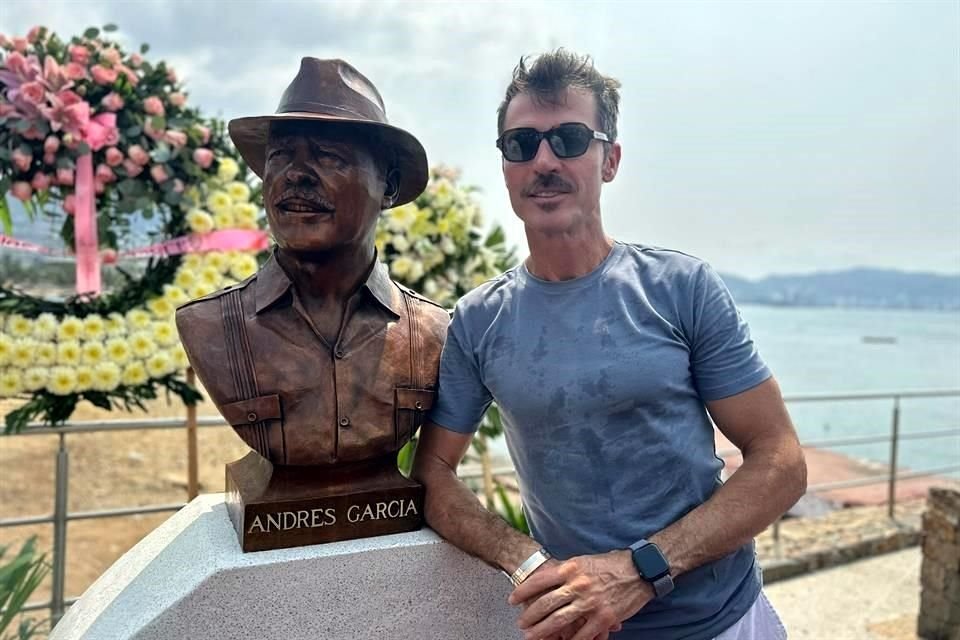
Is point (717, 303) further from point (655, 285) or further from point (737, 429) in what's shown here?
point (737, 429)

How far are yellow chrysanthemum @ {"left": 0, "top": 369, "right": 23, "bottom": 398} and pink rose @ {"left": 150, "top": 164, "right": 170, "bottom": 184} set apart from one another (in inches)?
37.2

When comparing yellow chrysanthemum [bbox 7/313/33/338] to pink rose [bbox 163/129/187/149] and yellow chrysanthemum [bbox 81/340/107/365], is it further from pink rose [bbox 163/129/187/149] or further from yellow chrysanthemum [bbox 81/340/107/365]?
pink rose [bbox 163/129/187/149]

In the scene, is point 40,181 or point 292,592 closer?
point 292,592

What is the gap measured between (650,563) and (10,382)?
2523 millimetres

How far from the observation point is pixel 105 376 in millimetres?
2805

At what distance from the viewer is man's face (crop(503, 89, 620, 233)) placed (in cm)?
184

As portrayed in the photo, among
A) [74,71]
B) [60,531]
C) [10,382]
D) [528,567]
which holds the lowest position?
[60,531]

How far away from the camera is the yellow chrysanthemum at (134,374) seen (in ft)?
9.41

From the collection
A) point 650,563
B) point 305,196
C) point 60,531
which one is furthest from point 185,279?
point 650,563

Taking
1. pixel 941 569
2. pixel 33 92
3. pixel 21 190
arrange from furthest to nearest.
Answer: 1. pixel 941 569
2. pixel 21 190
3. pixel 33 92

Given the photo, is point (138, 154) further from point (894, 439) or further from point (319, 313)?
point (894, 439)

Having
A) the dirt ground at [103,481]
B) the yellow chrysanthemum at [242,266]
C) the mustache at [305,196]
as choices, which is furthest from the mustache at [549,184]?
the dirt ground at [103,481]

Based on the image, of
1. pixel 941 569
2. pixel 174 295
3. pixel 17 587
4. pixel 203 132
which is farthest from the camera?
pixel 941 569

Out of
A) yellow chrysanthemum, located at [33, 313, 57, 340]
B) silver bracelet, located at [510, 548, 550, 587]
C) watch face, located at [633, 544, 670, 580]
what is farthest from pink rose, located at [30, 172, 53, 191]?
watch face, located at [633, 544, 670, 580]
